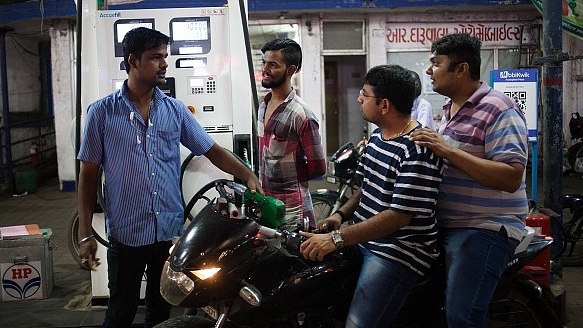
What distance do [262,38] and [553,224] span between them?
7.89m

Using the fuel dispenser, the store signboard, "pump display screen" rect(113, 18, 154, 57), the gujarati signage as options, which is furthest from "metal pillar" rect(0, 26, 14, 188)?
the store signboard

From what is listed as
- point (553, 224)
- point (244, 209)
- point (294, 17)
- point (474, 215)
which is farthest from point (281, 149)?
point (294, 17)

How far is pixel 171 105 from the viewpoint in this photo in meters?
3.63

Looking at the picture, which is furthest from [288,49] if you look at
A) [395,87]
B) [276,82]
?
[395,87]

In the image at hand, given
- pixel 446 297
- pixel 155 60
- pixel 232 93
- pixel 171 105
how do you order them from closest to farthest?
pixel 446 297, pixel 155 60, pixel 171 105, pixel 232 93

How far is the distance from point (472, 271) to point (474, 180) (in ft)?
1.32

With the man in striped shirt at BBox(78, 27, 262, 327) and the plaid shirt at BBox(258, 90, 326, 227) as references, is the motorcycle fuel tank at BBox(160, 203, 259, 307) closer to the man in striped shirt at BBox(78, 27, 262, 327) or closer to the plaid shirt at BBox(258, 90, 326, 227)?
the man in striped shirt at BBox(78, 27, 262, 327)

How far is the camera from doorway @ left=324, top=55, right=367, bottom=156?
13.0 metres

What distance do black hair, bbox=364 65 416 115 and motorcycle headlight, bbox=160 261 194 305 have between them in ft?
3.88

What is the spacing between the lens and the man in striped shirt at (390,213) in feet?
9.08

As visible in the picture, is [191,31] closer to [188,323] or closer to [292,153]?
[292,153]

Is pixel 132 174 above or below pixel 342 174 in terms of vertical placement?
above

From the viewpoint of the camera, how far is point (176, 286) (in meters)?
2.67

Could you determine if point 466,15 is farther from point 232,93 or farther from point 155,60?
point 155,60
